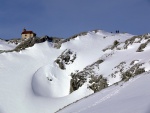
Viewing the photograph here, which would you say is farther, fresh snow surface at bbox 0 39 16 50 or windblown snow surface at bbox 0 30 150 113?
fresh snow surface at bbox 0 39 16 50

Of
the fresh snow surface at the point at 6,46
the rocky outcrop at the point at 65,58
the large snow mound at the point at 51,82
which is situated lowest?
the large snow mound at the point at 51,82

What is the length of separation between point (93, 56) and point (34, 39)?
616 inches

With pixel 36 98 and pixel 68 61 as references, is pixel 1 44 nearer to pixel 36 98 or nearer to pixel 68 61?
pixel 68 61

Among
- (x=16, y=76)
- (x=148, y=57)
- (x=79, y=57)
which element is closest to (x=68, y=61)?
(x=79, y=57)

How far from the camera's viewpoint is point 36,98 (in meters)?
39.6

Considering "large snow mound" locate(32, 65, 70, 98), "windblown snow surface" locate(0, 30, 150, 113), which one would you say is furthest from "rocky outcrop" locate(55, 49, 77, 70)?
"large snow mound" locate(32, 65, 70, 98)

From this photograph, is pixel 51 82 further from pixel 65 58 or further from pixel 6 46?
pixel 6 46

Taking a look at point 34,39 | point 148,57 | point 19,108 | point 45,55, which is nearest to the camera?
point 148,57

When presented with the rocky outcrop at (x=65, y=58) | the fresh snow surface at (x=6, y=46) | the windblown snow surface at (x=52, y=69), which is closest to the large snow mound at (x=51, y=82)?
the windblown snow surface at (x=52, y=69)

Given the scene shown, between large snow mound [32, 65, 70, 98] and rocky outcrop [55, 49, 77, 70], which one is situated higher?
rocky outcrop [55, 49, 77, 70]

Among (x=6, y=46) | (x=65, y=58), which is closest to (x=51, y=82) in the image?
(x=65, y=58)

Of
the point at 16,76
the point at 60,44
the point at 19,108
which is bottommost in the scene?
the point at 19,108

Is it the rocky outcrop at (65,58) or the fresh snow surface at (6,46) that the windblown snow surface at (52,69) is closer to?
the rocky outcrop at (65,58)

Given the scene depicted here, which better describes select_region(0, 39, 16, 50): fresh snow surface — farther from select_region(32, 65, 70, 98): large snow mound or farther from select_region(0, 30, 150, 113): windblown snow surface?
select_region(32, 65, 70, 98): large snow mound
